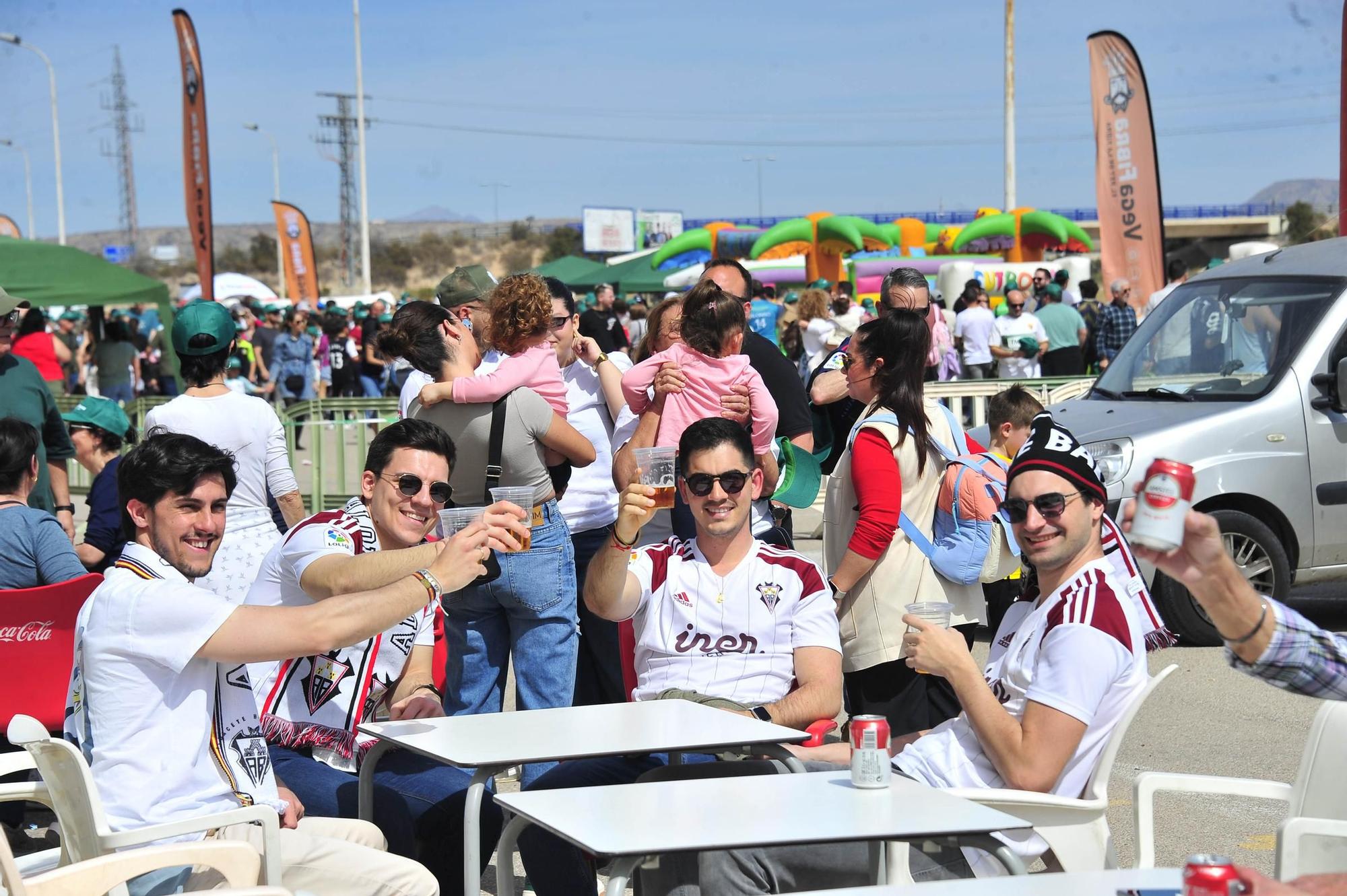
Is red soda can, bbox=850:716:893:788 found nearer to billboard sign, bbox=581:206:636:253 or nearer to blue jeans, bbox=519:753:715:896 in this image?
blue jeans, bbox=519:753:715:896

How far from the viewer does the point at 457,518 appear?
144 inches

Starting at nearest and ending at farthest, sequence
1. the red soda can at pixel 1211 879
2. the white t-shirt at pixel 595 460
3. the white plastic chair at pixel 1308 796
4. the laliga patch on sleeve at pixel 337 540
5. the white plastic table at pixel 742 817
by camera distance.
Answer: the red soda can at pixel 1211 879 → the white plastic table at pixel 742 817 → the white plastic chair at pixel 1308 796 → the laliga patch on sleeve at pixel 337 540 → the white t-shirt at pixel 595 460

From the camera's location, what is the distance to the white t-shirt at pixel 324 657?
3.91 meters

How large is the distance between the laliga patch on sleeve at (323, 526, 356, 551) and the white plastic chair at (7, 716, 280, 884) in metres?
0.98

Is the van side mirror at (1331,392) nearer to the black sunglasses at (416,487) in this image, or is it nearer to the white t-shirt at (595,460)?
the white t-shirt at (595,460)

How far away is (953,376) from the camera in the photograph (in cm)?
1469

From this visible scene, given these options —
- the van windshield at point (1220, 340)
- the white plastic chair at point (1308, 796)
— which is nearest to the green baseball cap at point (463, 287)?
the white plastic chair at point (1308, 796)

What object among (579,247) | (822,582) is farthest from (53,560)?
(579,247)

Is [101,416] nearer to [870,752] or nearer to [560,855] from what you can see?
[560,855]

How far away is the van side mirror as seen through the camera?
7418mm

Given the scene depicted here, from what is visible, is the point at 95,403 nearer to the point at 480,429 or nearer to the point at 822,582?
the point at 480,429

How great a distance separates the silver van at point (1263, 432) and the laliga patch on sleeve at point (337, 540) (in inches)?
181

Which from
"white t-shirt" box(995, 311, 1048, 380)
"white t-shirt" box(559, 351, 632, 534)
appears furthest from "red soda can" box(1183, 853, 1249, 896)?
"white t-shirt" box(995, 311, 1048, 380)

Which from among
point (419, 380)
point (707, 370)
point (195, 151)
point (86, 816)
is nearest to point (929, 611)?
point (707, 370)
